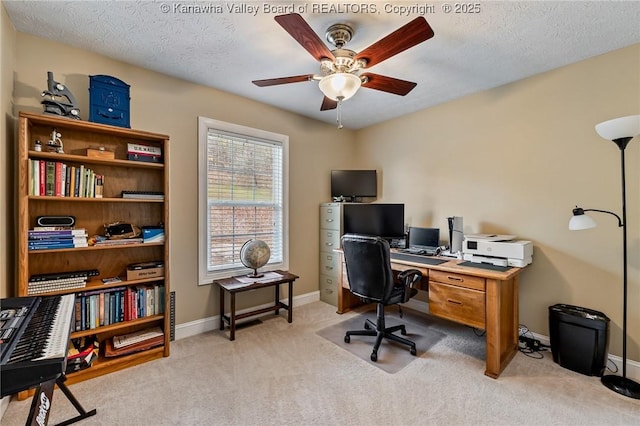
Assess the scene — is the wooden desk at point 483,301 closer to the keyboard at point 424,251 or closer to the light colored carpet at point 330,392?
the light colored carpet at point 330,392

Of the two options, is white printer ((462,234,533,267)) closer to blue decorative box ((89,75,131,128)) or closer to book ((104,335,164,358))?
book ((104,335,164,358))

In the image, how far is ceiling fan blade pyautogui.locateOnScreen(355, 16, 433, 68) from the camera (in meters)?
1.43

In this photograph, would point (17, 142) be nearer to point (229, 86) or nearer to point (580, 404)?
point (229, 86)

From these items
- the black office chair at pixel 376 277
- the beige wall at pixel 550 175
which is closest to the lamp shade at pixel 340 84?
the black office chair at pixel 376 277

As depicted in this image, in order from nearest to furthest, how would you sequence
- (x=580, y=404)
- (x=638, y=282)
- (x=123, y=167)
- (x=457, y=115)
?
(x=580, y=404) → (x=638, y=282) → (x=123, y=167) → (x=457, y=115)

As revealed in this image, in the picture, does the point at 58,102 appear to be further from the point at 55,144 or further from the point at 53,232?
the point at 53,232

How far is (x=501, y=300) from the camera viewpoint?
7.24 feet

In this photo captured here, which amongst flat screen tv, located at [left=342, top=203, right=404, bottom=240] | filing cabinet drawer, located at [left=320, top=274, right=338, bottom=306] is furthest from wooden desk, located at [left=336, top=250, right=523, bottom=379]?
filing cabinet drawer, located at [left=320, top=274, right=338, bottom=306]

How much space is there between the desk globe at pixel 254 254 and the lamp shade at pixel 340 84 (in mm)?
1790

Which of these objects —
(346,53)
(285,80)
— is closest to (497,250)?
(346,53)

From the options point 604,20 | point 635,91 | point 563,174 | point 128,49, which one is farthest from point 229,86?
point 635,91

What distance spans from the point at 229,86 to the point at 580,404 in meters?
3.82

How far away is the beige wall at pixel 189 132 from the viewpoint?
7.00ft

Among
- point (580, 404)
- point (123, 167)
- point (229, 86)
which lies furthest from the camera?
point (229, 86)
